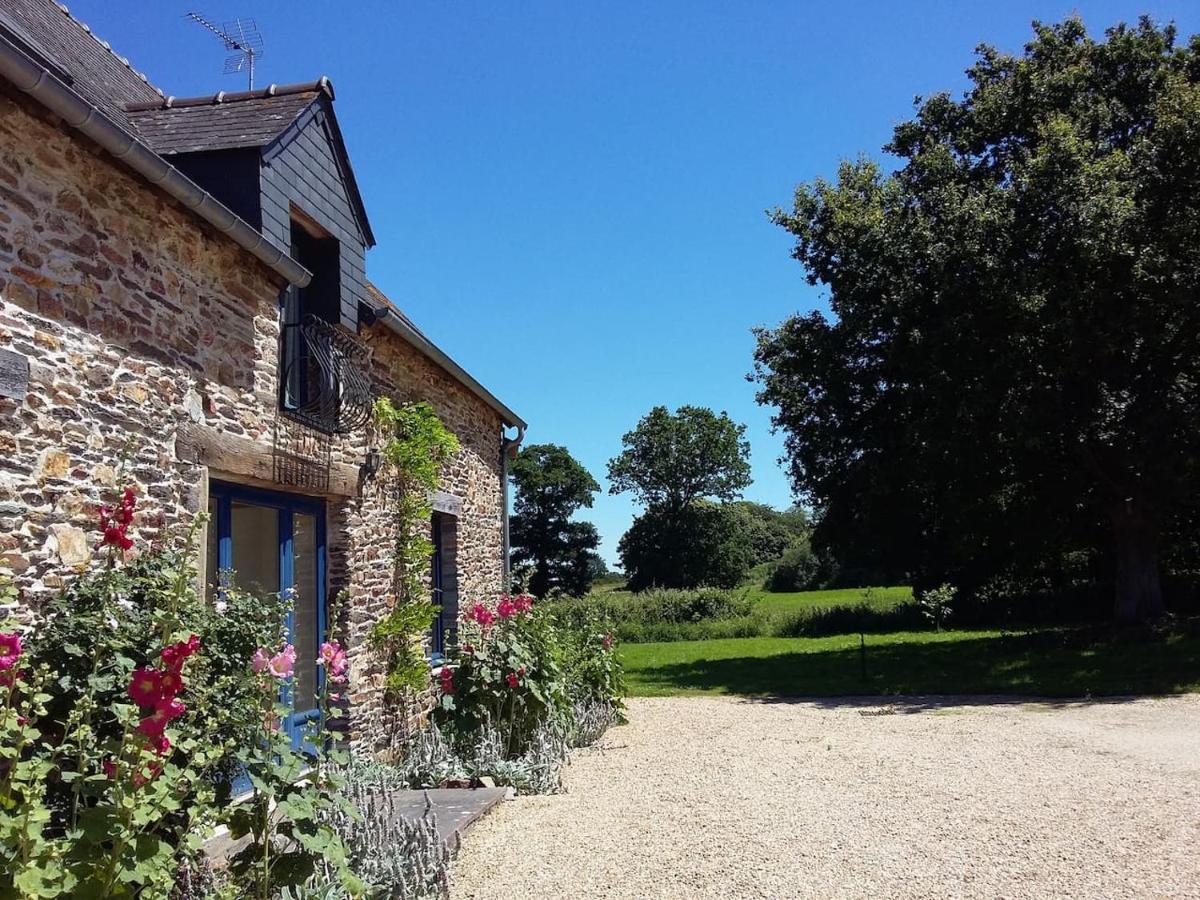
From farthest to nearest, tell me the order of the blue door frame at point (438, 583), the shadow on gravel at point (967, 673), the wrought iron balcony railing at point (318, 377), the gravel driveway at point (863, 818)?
the shadow on gravel at point (967, 673) < the blue door frame at point (438, 583) < the wrought iron balcony railing at point (318, 377) < the gravel driveway at point (863, 818)

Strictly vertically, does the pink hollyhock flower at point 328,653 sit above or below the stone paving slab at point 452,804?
above

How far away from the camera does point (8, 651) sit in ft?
8.53

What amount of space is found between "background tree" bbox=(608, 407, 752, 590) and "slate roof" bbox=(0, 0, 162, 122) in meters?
42.6

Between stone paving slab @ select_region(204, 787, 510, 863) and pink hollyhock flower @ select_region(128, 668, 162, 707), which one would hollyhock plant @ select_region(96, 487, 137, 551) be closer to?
pink hollyhock flower @ select_region(128, 668, 162, 707)

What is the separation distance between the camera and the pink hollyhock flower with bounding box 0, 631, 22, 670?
8.42 feet

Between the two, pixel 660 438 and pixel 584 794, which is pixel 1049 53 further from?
pixel 660 438

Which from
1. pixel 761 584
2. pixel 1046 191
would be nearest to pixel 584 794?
pixel 1046 191

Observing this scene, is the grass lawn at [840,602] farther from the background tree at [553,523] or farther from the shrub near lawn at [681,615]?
the background tree at [553,523]

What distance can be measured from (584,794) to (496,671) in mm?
1308

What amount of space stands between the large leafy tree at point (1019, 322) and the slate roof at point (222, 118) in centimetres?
968

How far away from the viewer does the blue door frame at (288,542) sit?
5.38m

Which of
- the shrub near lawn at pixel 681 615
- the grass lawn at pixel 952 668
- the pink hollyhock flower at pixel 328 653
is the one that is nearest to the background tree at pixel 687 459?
the shrub near lawn at pixel 681 615

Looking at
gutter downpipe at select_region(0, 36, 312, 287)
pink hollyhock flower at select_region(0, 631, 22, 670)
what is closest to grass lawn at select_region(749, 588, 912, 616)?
gutter downpipe at select_region(0, 36, 312, 287)

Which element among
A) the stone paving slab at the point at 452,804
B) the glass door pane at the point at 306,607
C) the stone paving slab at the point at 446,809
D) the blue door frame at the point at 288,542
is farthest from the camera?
the glass door pane at the point at 306,607
